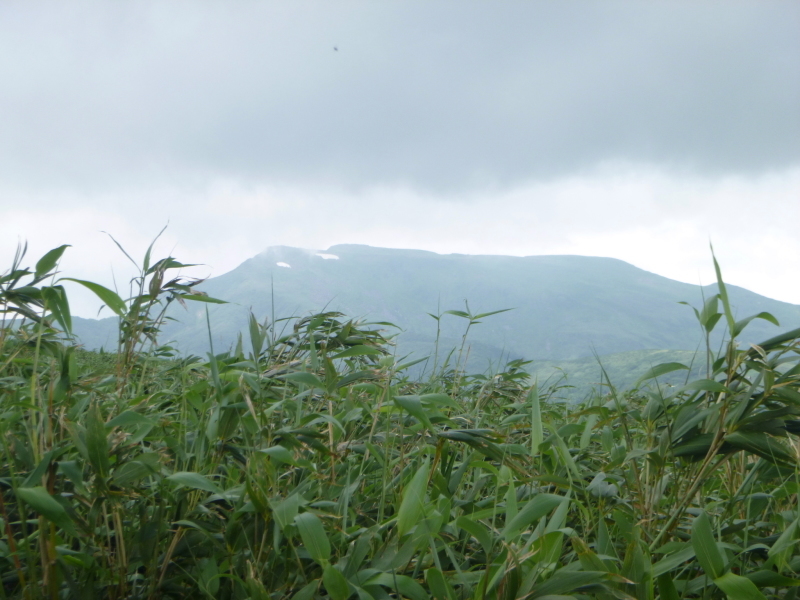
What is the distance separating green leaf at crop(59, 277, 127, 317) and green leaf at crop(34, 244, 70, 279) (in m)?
0.18

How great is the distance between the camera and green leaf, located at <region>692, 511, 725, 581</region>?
874 mm

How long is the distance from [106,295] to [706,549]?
1.35m

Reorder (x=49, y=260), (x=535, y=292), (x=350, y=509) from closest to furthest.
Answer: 1. (x=350, y=509)
2. (x=49, y=260)
3. (x=535, y=292)

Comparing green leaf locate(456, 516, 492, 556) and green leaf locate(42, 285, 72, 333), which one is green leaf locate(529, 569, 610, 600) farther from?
green leaf locate(42, 285, 72, 333)

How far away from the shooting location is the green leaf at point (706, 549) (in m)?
0.87

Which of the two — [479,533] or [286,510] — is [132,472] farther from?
[479,533]

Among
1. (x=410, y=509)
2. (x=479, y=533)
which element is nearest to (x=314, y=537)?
(x=410, y=509)

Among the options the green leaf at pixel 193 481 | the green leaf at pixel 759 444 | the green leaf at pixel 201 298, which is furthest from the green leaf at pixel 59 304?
the green leaf at pixel 759 444

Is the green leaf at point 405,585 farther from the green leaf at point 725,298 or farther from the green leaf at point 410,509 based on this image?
the green leaf at point 725,298

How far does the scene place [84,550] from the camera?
→ 0.99 metres

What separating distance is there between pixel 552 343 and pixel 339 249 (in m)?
52.1

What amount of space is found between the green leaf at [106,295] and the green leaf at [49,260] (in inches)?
7.2

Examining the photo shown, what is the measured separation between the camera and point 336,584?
32.9 inches

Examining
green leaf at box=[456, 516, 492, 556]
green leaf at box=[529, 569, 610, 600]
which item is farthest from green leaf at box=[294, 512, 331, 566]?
green leaf at box=[529, 569, 610, 600]
